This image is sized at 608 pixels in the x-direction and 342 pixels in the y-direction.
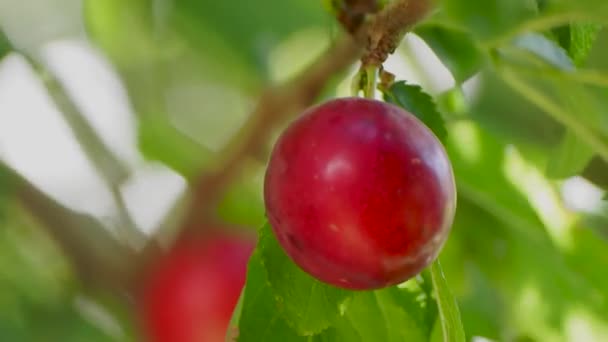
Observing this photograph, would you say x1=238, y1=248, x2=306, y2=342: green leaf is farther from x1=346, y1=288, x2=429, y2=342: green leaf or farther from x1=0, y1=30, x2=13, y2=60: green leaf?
x1=0, y1=30, x2=13, y2=60: green leaf

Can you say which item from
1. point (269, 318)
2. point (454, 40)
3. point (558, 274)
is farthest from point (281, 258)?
point (558, 274)

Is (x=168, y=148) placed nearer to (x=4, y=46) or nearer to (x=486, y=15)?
(x=4, y=46)

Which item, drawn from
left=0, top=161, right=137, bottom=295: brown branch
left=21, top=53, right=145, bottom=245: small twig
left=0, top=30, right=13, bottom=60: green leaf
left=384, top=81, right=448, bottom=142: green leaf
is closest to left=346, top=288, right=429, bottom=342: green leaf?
left=384, top=81, right=448, bottom=142: green leaf

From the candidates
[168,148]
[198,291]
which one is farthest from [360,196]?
[168,148]

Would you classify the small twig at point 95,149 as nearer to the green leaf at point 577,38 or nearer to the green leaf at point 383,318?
the green leaf at point 383,318

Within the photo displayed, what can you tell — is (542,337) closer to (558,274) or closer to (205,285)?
(558,274)
